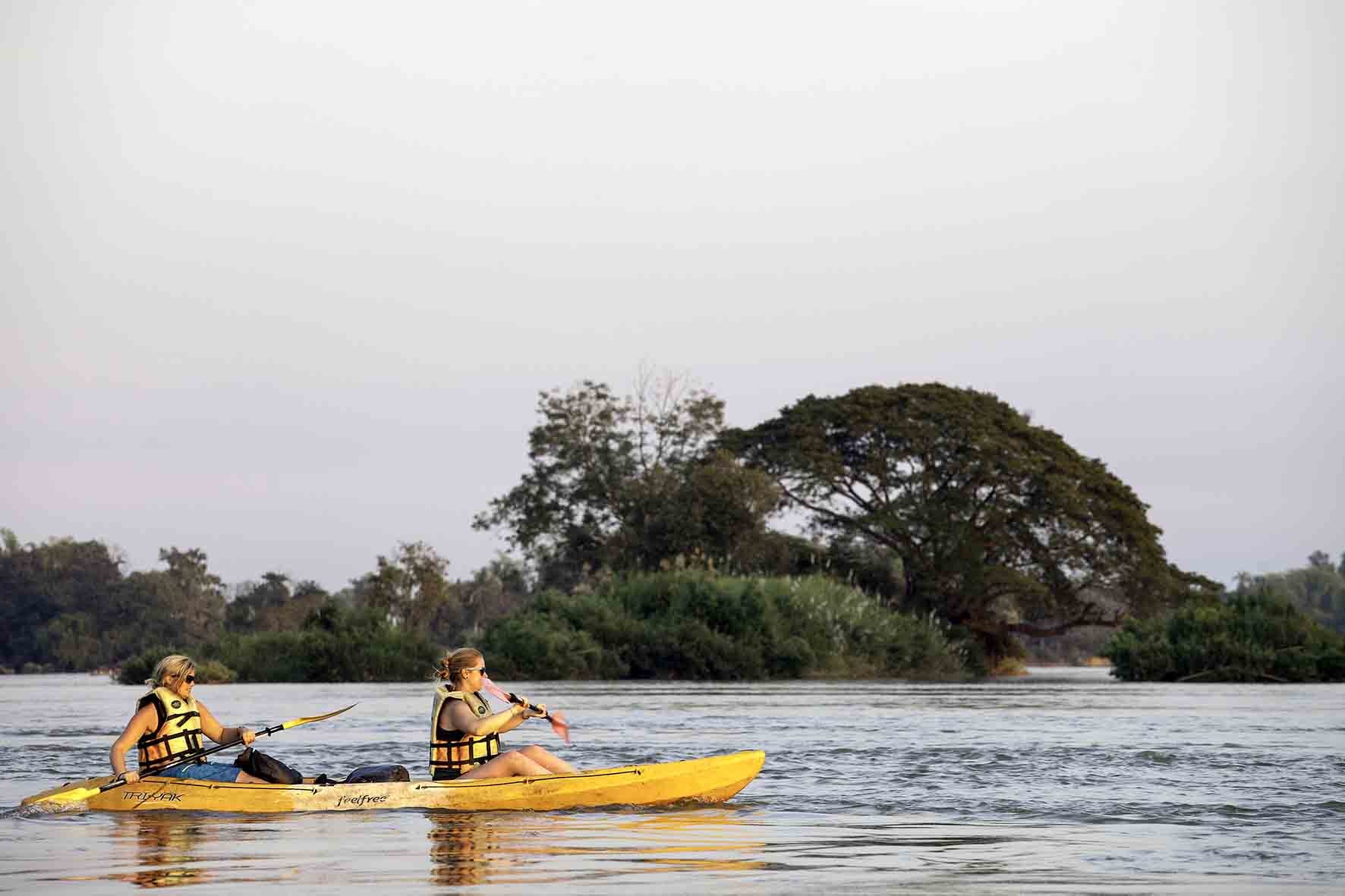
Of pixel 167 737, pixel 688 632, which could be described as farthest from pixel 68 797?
pixel 688 632

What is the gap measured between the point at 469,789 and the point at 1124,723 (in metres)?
12.7

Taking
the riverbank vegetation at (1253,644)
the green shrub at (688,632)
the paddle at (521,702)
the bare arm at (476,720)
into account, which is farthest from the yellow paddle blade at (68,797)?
the riverbank vegetation at (1253,644)

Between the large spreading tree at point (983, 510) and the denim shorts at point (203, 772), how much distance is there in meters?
38.0

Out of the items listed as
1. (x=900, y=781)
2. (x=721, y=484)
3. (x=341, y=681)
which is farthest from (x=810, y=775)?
(x=721, y=484)

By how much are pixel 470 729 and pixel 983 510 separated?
1527 inches

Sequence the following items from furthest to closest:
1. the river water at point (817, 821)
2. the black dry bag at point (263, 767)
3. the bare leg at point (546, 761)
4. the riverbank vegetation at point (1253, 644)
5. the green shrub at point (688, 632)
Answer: the green shrub at point (688, 632) < the riverbank vegetation at point (1253, 644) < the bare leg at point (546, 761) < the black dry bag at point (263, 767) < the river water at point (817, 821)

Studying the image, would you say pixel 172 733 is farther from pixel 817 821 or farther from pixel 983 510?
pixel 983 510

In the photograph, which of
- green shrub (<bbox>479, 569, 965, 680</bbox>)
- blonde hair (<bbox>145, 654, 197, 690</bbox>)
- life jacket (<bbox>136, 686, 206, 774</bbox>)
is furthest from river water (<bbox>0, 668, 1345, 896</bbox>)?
green shrub (<bbox>479, 569, 965, 680</bbox>)

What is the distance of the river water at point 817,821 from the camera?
9.08 meters

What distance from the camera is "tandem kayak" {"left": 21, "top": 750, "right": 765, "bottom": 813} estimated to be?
41.1 ft

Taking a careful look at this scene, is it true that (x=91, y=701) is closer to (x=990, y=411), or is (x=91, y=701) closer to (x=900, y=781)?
(x=900, y=781)

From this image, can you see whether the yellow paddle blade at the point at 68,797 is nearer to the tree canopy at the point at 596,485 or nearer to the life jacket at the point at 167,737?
the life jacket at the point at 167,737

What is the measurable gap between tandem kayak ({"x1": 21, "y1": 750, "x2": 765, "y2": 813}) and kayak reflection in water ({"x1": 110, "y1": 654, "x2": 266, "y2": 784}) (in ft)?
0.42

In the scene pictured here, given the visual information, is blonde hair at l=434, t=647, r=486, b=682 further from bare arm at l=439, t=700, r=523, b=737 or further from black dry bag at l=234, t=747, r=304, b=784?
black dry bag at l=234, t=747, r=304, b=784
